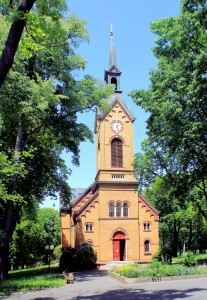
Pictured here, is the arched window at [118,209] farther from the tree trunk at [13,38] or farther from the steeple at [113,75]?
the tree trunk at [13,38]

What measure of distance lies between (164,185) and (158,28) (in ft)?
48.5

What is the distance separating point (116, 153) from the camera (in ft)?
120

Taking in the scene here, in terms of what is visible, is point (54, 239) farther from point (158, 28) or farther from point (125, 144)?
point (158, 28)

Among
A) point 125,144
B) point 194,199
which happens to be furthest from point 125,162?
point 194,199

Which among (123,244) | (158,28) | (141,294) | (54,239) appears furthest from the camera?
(54,239)

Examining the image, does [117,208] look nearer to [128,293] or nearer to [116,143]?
[116,143]

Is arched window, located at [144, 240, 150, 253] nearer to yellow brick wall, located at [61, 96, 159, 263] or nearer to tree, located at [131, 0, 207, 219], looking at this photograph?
yellow brick wall, located at [61, 96, 159, 263]

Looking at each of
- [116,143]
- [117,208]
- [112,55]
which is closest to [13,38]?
[117,208]

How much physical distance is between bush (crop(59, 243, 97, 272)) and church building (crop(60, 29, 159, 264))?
5.39ft

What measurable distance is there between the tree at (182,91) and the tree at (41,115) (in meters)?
4.03

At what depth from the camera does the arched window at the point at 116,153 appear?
3628cm

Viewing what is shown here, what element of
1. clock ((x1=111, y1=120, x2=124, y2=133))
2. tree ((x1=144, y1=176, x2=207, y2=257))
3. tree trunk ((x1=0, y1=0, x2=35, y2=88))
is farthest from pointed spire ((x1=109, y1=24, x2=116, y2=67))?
tree trunk ((x1=0, y1=0, x2=35, y2=88))

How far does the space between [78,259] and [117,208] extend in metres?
6.66

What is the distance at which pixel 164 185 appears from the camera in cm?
3019
